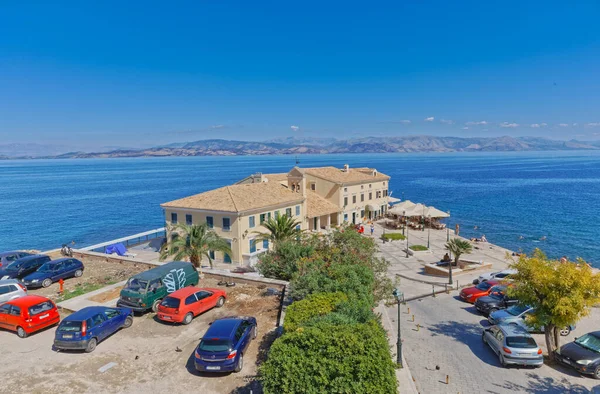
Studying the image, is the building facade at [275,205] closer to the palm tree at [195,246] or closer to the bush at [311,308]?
the palm tree at [195,246]

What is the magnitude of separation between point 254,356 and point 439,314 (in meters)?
12.4

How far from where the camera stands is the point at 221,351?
12.0m

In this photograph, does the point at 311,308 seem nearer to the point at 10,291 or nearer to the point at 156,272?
the point at 156,272

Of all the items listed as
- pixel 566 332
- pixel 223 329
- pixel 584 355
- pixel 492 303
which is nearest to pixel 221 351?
pixel 223 329

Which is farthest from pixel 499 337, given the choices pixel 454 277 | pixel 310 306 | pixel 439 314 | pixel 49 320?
pixel 49 320

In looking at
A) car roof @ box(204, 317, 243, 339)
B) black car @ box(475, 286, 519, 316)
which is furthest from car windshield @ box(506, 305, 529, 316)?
car roof @ box(204, 317, 243, 339)

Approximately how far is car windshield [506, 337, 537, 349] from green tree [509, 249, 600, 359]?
2.39 ft

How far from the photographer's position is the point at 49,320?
52.0 feet

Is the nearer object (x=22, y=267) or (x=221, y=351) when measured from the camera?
(x=221, y=351)

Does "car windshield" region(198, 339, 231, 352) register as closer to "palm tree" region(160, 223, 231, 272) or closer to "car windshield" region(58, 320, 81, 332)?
"car windshield" region(58, 320, 81, 332)

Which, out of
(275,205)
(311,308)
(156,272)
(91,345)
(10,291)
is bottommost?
(91,345)

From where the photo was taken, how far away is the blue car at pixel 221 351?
11969 millimetres

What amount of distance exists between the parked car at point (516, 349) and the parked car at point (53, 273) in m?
23.1

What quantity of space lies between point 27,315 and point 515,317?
70.6 ft
